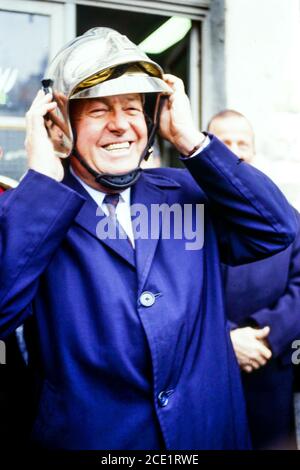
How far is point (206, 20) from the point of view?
2.46 metres

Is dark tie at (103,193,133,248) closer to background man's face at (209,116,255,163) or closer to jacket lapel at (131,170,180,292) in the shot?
jacket lapel at (131,170,180,292)

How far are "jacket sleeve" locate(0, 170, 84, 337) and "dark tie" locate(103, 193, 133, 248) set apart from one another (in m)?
0.14

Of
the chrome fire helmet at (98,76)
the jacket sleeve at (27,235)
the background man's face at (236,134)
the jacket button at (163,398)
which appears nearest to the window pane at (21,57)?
the background man's face at (236,134)

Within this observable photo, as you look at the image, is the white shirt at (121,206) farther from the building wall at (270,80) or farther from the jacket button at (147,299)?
the building wall at (270,80)

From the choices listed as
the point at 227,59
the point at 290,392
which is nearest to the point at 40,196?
the point at 290,392

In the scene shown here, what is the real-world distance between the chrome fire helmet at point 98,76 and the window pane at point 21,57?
0.96 metres

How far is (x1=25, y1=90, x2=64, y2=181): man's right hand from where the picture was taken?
3.99ft

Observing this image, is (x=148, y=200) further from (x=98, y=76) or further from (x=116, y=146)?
(x=98, y=76)

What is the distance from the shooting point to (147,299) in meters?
1.22

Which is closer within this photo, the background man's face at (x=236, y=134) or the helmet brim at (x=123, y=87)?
the helmet brim at (x=123, y=87)

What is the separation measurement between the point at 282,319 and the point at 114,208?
731 millimetres

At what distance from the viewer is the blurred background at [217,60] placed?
2244 mm

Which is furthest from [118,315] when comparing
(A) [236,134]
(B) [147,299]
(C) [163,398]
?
(A) [236,134]
